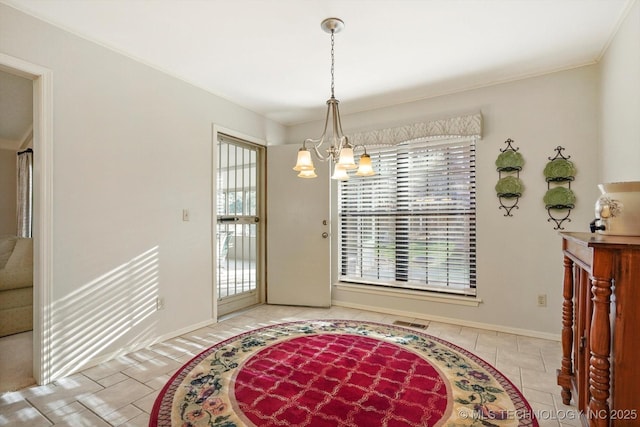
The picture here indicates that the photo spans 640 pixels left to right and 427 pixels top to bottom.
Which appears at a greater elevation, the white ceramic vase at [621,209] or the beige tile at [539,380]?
the white ceramic vase at [621,209]

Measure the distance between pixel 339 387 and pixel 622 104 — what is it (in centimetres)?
288

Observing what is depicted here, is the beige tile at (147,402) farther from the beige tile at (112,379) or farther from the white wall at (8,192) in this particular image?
the white wall at (8,192)

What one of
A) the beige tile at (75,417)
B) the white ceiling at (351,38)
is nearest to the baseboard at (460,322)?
the white ceiling at (351,38)

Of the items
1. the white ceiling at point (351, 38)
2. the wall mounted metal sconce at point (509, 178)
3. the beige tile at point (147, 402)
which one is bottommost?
the beige tile at point (147, 402)

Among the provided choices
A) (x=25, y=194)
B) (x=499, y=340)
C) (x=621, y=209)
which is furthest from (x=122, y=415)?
(x=25, y=194)

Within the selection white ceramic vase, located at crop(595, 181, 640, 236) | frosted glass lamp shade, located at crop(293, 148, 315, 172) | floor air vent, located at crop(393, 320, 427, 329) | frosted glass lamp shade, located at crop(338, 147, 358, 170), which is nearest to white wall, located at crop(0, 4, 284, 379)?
frosted glass lamp shade, located at crop(293, 148, 315, 172)

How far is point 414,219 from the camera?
147 inches

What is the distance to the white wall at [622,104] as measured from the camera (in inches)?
80.2

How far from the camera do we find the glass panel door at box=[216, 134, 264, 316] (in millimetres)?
3861

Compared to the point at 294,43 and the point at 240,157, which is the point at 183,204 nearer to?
the point at 240,157

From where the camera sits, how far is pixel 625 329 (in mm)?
1126

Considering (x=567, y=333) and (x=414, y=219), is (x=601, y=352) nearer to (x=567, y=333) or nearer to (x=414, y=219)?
(x=567, y=333)

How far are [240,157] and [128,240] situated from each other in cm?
181

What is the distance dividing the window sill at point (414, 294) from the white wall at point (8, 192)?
5539mm
